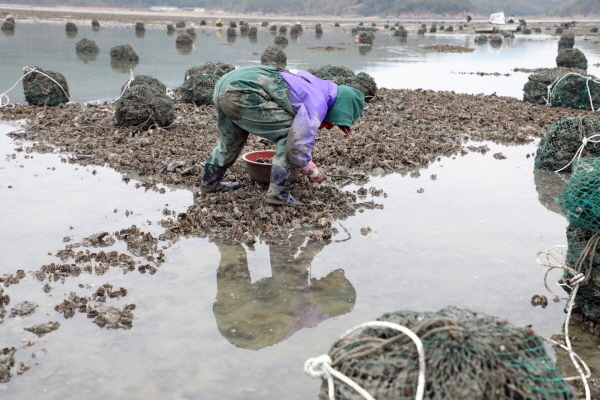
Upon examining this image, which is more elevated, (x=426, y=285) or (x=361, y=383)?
(x=361, y=383)

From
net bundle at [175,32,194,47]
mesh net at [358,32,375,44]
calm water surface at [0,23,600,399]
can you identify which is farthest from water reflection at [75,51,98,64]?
mesh net at [358,32,375,44]

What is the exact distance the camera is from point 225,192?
19.3 ft

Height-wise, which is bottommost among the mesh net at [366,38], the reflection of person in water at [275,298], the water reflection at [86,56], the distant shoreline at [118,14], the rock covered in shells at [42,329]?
the distant shoreline at [118,14]

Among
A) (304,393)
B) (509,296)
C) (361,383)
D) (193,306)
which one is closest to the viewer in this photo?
(361,383)

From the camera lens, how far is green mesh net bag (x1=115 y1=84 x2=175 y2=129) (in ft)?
26.7

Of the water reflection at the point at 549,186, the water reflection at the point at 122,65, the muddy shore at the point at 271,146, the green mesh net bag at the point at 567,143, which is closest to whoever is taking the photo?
the muddy shore at the point at 271,146

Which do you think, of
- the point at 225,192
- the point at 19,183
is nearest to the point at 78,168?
the point at 19,183

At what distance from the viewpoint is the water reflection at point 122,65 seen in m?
16.7

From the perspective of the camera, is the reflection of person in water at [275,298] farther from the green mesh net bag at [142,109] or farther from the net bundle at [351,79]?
the net bundle at [351,79]

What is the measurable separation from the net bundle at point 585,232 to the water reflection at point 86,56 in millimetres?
17322

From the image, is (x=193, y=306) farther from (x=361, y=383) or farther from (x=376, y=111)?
(x=376, y=111)

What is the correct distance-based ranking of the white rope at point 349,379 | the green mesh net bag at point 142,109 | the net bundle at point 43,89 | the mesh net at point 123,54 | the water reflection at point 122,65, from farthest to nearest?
the mesh net at point 123,54
the water reflection at point 122,65
the net bundle at point 43,89
the green mesh net bag at point 142,109
the white rope at point 349,379

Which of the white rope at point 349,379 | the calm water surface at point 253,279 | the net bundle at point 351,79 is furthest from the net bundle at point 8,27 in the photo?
the white rope at point 349,379

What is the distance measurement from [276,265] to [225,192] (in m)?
1.68
